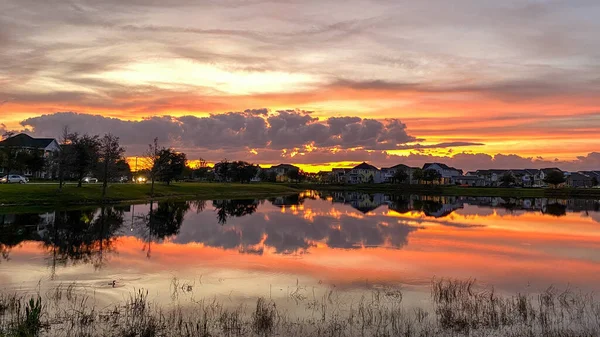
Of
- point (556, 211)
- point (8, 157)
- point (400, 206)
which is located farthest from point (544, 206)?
point (8, 157)

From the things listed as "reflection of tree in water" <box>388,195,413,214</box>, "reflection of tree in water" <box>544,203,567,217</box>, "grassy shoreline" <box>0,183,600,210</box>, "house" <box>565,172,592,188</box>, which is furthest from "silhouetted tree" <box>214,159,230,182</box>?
"house" <box>565,172,592,188</box>

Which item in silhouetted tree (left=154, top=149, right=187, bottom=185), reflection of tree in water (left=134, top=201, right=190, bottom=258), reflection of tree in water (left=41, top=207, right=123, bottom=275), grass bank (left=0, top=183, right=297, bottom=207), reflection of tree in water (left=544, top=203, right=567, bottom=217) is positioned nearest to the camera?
reflection of tree in water (left=41, top=207, right=123, bottom=275)

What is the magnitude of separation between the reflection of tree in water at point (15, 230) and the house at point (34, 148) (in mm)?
37182

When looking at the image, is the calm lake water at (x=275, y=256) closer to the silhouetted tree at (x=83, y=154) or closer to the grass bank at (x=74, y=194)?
the grass bank at (x=74, y=194)

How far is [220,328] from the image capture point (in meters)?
13.4

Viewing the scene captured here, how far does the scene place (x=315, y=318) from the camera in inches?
579

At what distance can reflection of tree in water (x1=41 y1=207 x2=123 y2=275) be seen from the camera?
25.0 meters

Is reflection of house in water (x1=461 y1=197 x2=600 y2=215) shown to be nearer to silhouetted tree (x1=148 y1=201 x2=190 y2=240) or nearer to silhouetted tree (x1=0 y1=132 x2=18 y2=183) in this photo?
silhouetted tree (x1=148 y1=201 x2=190 y2=240)

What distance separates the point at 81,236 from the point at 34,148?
87.3 m

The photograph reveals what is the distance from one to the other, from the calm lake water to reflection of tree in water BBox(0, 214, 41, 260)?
2.9 inches

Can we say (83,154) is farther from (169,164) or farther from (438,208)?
(438,208)

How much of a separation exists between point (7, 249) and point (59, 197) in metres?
32.1

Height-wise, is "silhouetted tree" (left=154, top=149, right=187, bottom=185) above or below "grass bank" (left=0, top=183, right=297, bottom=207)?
above

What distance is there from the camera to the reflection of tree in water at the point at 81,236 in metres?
25.0
